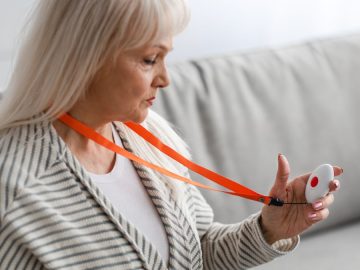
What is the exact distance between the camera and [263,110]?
69.2 inches

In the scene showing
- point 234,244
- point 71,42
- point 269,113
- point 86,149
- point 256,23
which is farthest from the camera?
point 256,23

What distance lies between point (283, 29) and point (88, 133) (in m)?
1.12

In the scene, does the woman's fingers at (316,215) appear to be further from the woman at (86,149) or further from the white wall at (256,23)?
the white wall at (256,23)

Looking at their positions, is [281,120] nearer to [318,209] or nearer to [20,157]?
[318,209]

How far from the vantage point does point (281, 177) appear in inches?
47.6

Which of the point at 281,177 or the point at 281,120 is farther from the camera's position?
the point at 281,120

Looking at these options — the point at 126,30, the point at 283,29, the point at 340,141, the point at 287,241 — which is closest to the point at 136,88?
the point at 126,30

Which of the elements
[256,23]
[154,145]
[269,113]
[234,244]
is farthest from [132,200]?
[256,23]

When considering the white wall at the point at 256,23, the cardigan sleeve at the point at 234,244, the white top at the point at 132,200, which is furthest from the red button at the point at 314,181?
the white wall at the point at 256,23

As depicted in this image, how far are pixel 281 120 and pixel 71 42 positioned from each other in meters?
0.80

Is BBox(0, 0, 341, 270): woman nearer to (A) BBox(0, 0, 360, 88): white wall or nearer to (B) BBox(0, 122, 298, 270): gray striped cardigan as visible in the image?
(B) BBox(0, 122, 298, 270): gray striped cardigan

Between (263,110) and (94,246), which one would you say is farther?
(263,110)

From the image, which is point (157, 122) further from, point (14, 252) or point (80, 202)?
point (14, 252)

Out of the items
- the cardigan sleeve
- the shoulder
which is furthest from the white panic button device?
the shoulder
